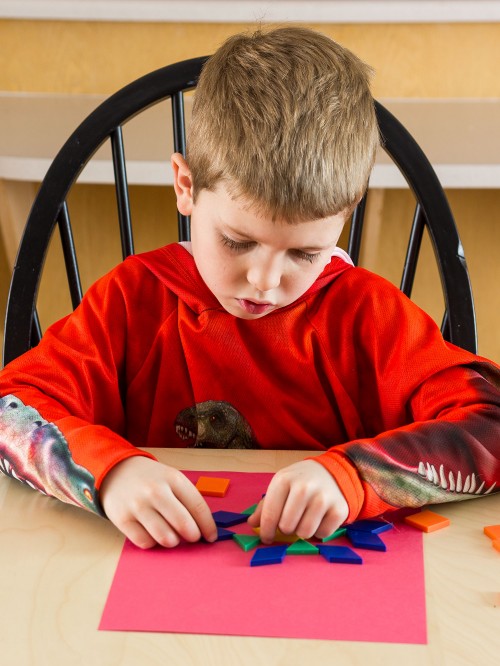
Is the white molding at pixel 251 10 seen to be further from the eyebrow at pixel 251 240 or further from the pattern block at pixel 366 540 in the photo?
the pattern block at pixel 366 540

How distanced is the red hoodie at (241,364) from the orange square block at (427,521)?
0.51ft

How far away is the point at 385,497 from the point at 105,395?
0.37m

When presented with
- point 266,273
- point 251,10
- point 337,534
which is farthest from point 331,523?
point 251,10

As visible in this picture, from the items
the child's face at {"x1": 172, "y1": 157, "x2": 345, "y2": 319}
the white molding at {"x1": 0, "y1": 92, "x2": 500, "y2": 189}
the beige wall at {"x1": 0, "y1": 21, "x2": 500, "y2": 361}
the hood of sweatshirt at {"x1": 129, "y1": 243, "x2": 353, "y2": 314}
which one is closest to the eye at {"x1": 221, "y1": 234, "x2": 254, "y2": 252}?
the child's face at {"x1": 172, "y1": 157, "x2": 345, "y2": 319}

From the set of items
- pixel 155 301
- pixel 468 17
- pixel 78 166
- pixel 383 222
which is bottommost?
pixel 383 222

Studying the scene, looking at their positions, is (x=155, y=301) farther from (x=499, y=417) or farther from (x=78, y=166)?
(x=499, y=417)

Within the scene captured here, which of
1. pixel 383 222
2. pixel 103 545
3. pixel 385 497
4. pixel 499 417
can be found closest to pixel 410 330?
pixel 499 417

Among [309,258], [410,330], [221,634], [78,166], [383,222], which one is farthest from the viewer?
[383,222]

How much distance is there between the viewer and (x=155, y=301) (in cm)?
107

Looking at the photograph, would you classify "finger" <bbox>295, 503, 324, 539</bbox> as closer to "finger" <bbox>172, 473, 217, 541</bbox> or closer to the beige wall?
"finger" <bbox>172, 473, 217, 541</bbox>

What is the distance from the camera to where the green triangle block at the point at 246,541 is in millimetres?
734

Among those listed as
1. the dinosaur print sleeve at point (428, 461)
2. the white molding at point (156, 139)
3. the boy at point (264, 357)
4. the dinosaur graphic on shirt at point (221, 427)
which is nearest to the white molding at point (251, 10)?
the white molding at point (156, 139)

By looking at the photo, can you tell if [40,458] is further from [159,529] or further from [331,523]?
[331,523]

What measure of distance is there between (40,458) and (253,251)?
263 mm
